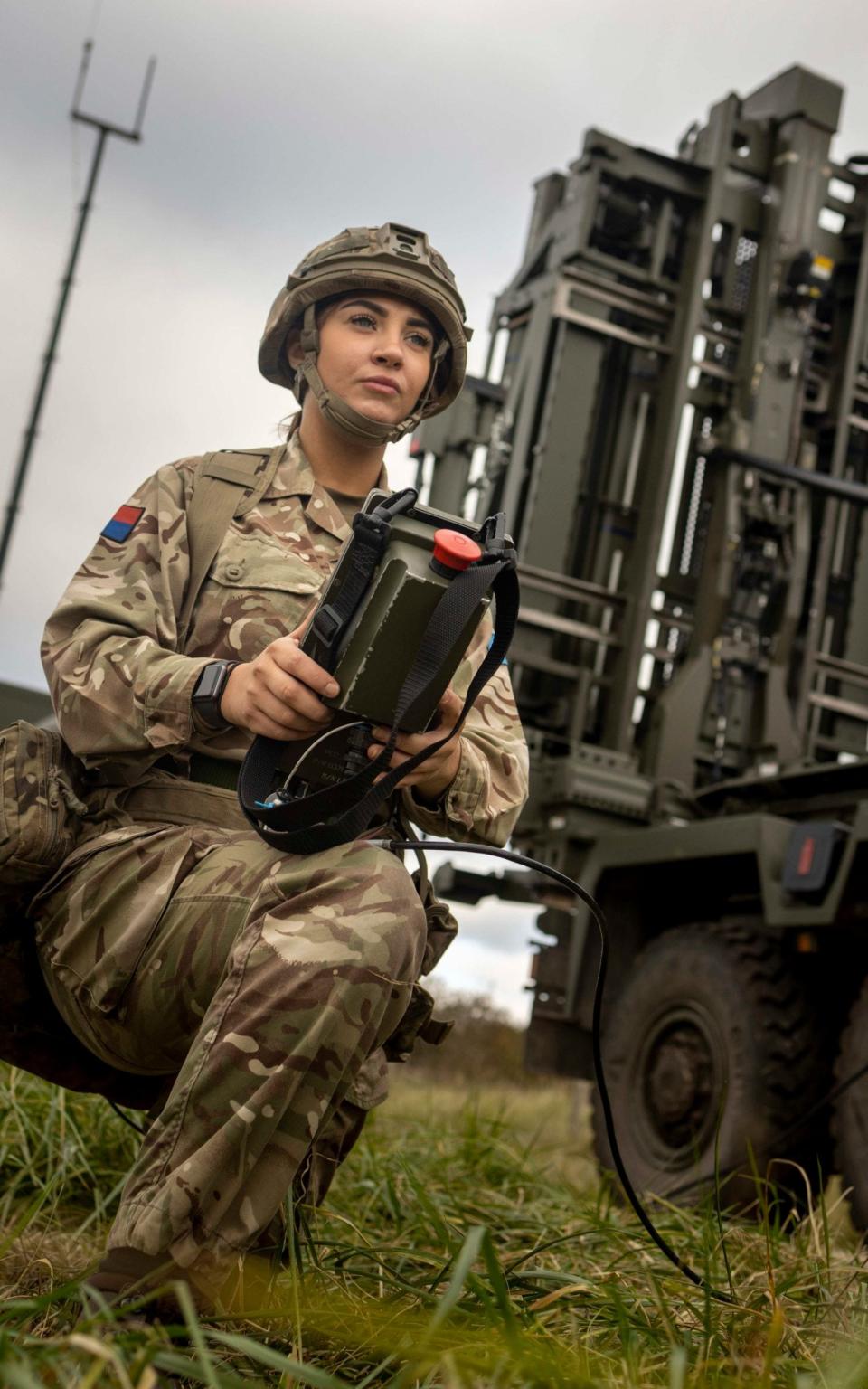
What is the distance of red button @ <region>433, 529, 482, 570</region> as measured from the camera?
1993 millimetres

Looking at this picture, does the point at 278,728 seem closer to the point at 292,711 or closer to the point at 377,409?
the point at 292,711

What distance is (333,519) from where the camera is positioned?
8.54 ft

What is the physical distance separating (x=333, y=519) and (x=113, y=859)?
745mm

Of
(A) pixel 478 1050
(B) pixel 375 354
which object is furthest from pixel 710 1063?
(A) pixel 478 1050

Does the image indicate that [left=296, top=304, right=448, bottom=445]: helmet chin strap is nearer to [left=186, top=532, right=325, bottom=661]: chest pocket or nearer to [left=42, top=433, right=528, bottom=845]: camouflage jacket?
[left=42, top=433, right=528, bottom=845]: camouflage jacket

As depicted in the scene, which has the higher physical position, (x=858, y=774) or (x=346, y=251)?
(x=346, y=251)

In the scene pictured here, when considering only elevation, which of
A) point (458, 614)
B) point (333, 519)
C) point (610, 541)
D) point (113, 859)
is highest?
point (610, 541)

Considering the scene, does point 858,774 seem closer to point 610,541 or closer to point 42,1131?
point 610,541

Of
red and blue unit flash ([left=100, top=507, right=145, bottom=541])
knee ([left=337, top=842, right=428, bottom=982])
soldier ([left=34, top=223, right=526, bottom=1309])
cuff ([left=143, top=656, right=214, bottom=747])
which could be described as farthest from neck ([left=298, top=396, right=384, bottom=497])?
knee ([left=337, top=842, right=428, bottom=982])

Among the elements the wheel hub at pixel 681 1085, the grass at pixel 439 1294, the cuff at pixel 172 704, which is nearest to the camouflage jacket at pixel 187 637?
the cuff at pixel 172 704

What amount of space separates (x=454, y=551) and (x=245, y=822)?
1.96ft

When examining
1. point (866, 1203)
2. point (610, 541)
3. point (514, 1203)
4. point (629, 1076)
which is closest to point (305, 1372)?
point (514, 1203)

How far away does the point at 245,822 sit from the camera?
91.7 inches

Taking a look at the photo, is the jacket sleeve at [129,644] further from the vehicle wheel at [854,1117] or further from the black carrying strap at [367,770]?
the vehicle wheel at [854,1117]
